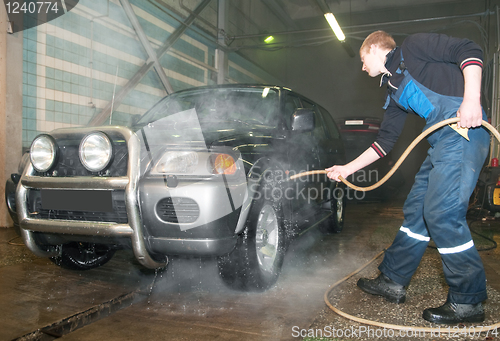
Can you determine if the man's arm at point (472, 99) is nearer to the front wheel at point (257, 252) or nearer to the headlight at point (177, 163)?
the front wheel at point (257, 252)

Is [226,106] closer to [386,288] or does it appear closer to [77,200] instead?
[77,200]

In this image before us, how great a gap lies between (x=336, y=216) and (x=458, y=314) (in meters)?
2.56

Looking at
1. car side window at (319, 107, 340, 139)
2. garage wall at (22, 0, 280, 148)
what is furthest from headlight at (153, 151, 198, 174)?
garage wall at (22, 0, 280, 148)

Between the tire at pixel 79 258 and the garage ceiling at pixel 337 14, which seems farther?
the garage ceiling at pixel 337 14

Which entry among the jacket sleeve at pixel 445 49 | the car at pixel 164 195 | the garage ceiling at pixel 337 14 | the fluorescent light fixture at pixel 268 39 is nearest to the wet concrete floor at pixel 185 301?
the car at pixel 164 195

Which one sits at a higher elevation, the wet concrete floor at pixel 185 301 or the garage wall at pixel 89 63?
the garage wall at pixel 89 63

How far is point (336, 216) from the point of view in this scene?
4.55 metres

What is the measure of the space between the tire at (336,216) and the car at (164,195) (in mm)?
1613

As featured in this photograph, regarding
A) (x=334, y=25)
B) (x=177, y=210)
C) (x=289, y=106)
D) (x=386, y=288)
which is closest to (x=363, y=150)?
(x=334, y=25)

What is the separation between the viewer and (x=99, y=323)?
205cm

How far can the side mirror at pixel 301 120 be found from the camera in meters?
2.94

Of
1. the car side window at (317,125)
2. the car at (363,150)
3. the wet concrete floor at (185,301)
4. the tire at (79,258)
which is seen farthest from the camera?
the car at (363,150)

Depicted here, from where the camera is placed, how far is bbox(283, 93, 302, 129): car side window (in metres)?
3.21

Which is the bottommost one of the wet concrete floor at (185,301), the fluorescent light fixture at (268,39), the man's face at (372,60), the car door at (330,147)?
the wet concrete floor at (185,301)
